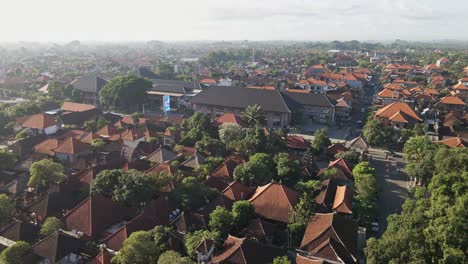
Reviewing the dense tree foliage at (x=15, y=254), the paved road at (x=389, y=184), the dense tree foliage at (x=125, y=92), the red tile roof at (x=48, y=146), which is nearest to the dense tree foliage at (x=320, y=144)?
the paved road at (x=389, y=184)

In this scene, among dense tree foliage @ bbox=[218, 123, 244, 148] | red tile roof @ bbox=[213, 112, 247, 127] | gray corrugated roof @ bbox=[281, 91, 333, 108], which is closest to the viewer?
dense tree foliage @ bbox=[218, 123, 244, 148]

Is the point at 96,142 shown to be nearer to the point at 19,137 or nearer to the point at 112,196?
the point at 19,137

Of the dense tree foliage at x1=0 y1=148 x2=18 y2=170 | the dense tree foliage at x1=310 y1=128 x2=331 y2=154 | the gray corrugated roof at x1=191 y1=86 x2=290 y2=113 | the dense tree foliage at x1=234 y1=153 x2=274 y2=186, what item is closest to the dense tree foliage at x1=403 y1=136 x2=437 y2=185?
the dense tree foliage at x1=310 y1=128 x2=331 y2=154

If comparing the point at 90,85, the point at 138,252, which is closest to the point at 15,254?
the point at 138,252

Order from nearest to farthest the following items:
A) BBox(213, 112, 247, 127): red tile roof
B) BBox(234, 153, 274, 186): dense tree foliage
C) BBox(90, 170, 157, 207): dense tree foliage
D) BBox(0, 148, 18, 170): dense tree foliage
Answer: BBox(90, 170, 157, 207): dense tree foliage < BBox(234, 153, 274, 186): dense tree foliage < BBox(0, 148, 18, 170): dense tree foliage < BBox(213, 112, 247, 127): red tile roof

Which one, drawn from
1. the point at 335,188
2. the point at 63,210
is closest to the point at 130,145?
the point at 63,210

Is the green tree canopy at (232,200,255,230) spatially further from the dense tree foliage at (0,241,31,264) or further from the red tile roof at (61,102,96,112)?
the red tile roof at (61,102,96,112)

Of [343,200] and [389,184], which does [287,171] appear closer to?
[343,200]
